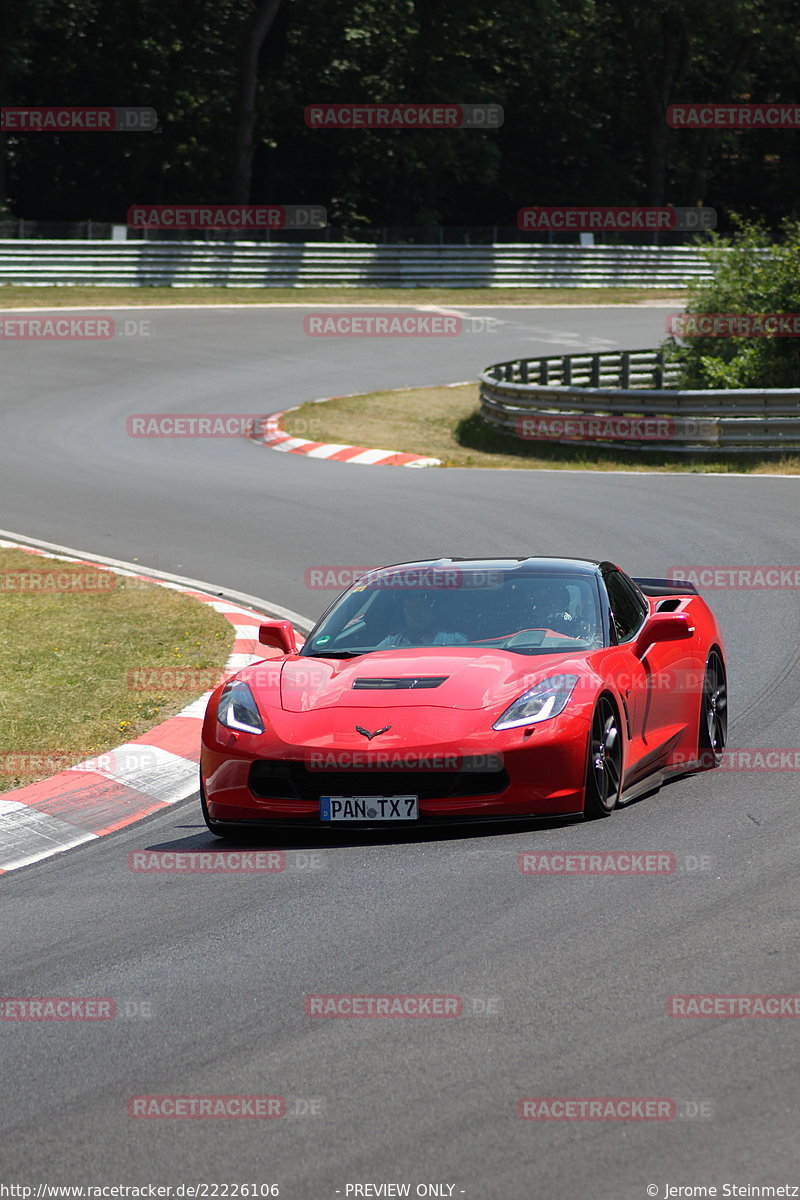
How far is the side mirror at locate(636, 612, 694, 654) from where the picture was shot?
8539 millimetres

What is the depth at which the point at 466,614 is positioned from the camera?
863 centimetres

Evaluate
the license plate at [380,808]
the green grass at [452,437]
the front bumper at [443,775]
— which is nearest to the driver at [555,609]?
the front bumper at [443,775]

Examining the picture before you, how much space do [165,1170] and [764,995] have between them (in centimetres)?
213

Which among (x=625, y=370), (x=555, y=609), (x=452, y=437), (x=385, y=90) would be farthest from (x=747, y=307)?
(x=385, y=90)

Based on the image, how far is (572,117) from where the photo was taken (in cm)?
6438

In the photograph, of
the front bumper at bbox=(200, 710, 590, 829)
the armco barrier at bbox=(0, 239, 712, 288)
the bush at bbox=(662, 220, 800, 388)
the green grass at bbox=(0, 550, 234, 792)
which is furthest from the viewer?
the armco barrier at bbox=(0, 239, 712, 288)

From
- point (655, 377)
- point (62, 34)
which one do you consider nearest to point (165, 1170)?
point (655, 377)

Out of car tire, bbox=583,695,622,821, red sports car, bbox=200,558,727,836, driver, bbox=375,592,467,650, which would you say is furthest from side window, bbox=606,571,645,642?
driver, bbox=375,592,467,650

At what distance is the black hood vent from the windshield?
577 millimetres

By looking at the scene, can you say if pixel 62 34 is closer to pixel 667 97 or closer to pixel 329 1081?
pixel 667 97

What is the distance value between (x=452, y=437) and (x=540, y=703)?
19.9m

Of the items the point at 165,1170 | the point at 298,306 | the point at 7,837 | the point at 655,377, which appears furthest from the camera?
the point at 298,306

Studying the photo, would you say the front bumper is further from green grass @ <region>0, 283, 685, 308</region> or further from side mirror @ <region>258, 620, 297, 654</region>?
green grass @ <region>0, 283, 685, 308</region>

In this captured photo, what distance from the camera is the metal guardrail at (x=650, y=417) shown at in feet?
75.6
